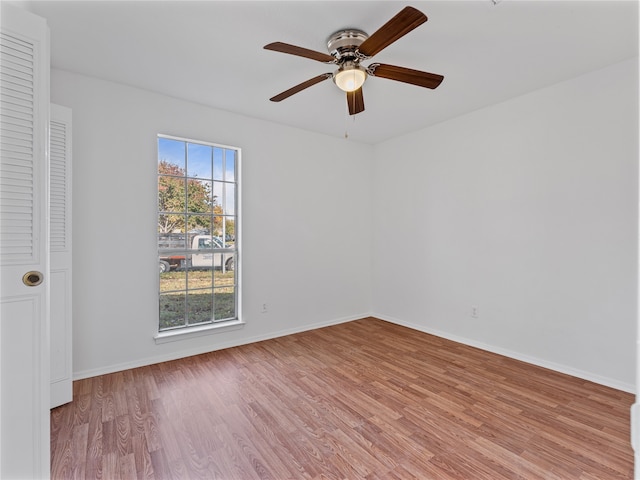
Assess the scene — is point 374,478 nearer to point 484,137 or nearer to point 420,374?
point 420,374

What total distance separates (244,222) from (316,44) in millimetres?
2034

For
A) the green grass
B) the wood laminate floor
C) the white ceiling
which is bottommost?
the wood laminate floor

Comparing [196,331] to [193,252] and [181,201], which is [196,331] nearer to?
[193,252]

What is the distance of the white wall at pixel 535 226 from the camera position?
2566mm

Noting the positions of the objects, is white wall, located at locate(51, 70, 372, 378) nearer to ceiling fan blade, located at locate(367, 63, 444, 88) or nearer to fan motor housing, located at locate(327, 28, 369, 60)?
fan motor housing, located at locate(327, 28, 369, 60)

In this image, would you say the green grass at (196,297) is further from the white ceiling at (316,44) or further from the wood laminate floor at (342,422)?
the white ceiling at (316,44)

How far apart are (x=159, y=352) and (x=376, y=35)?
10.8 feet

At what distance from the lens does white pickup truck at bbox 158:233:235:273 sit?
325 cm

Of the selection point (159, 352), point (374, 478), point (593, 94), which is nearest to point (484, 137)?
point (593, 94)

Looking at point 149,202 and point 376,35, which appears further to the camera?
point 149,202

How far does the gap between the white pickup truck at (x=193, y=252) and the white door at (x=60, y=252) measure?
2.99 feet

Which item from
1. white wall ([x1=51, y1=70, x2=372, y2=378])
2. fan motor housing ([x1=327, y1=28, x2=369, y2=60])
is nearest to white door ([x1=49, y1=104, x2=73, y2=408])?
white wall ([x1=51, y1=70, x2=372, y2=378])

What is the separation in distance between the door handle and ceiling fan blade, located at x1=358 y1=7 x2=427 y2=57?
2.00 m

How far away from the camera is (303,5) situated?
1.88m
